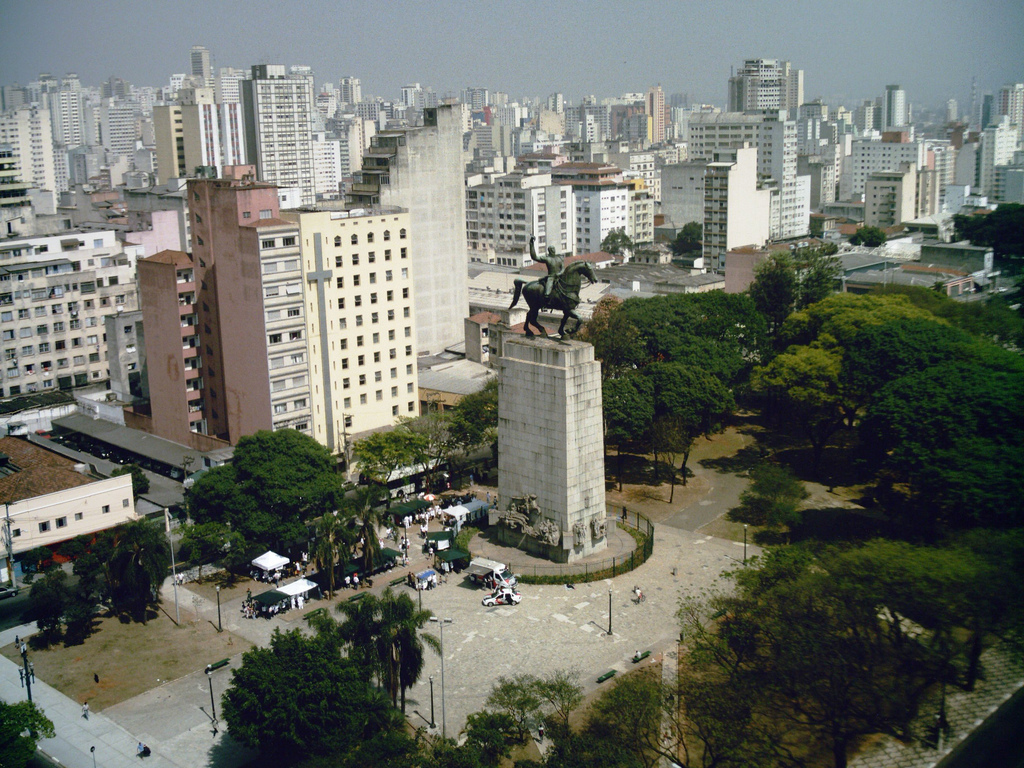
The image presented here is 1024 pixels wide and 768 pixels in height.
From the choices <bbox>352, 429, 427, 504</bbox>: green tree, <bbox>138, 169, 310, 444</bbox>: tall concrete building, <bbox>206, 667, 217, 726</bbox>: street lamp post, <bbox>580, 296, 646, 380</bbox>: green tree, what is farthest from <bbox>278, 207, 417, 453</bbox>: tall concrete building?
<bbox>206, 667, 217, 726</bbox>: street lamp post

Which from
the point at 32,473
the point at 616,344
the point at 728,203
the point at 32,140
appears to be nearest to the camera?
the point at 32,473

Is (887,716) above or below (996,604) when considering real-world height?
below

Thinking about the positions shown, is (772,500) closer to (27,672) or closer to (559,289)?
(559,289)

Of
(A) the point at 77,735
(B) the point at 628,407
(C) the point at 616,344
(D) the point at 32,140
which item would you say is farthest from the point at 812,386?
(D) the point at 32,140

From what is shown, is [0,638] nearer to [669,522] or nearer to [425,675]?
[425,675]

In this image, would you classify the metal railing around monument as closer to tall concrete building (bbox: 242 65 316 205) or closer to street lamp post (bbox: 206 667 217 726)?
street lamp post (bbox: 206 667 217 726)

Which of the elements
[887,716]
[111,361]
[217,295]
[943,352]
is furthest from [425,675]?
[111,361]
